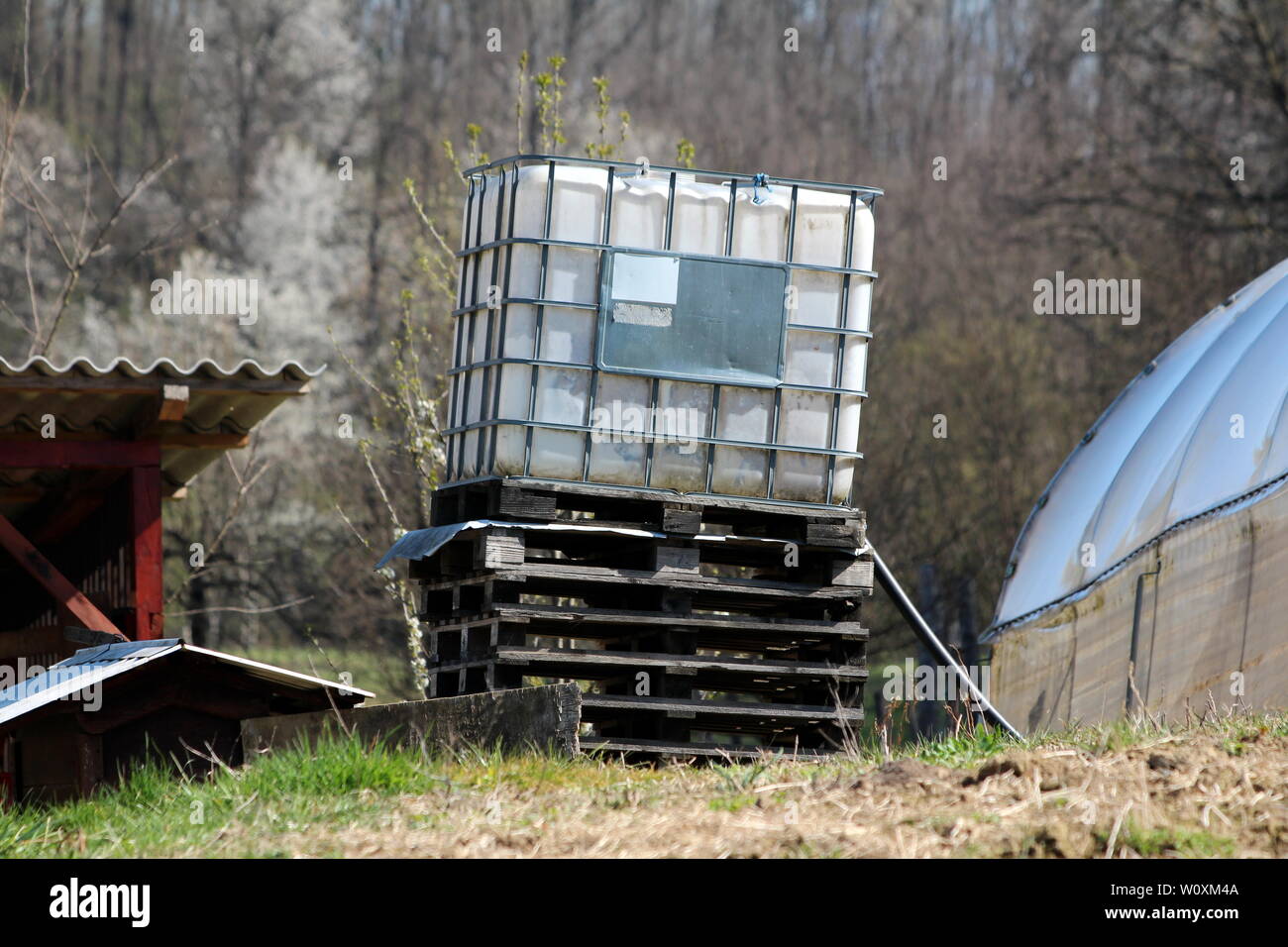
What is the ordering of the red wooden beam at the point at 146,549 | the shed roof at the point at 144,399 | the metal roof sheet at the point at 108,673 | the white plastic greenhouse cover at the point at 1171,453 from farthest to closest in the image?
1. the white plastic greenhouse cover at the point at 1171,453
2. the red wooden beam at the point at 146,549
3. the shed roof at the point at 144,399
4. the metal roof sheet at the point at 108,673

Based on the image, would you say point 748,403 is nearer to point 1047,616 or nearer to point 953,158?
point 1047,616

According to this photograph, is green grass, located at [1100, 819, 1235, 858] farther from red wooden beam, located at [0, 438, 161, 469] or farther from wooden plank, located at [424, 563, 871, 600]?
red wooden beam, located at [0, 438, 161, 469]

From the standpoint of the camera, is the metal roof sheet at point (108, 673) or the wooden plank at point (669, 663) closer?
the metal roof sheet at point (108, 673)

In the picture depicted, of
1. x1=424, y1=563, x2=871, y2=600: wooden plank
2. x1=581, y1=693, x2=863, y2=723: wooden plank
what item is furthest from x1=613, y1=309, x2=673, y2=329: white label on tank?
x1=581, y1=693, x2=863, y2=723: wooden plank

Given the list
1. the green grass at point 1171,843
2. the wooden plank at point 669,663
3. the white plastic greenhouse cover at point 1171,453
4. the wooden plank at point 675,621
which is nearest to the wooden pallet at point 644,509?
the wooden plank at point 675,621

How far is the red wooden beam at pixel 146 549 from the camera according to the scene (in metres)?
11.0

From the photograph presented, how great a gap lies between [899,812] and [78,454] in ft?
22.7

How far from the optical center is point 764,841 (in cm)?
572

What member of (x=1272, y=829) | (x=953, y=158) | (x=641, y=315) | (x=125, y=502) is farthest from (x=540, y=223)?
(x=953, y=158)

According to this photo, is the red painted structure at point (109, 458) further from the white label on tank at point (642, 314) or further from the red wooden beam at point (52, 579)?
the white label on tank at point (642, 314)

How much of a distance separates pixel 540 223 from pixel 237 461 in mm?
21235

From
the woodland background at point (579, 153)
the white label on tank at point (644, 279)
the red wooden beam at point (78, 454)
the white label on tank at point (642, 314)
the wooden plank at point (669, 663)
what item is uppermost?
the woodland background at point (579, 153)

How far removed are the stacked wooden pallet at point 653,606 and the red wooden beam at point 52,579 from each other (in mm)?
2212
